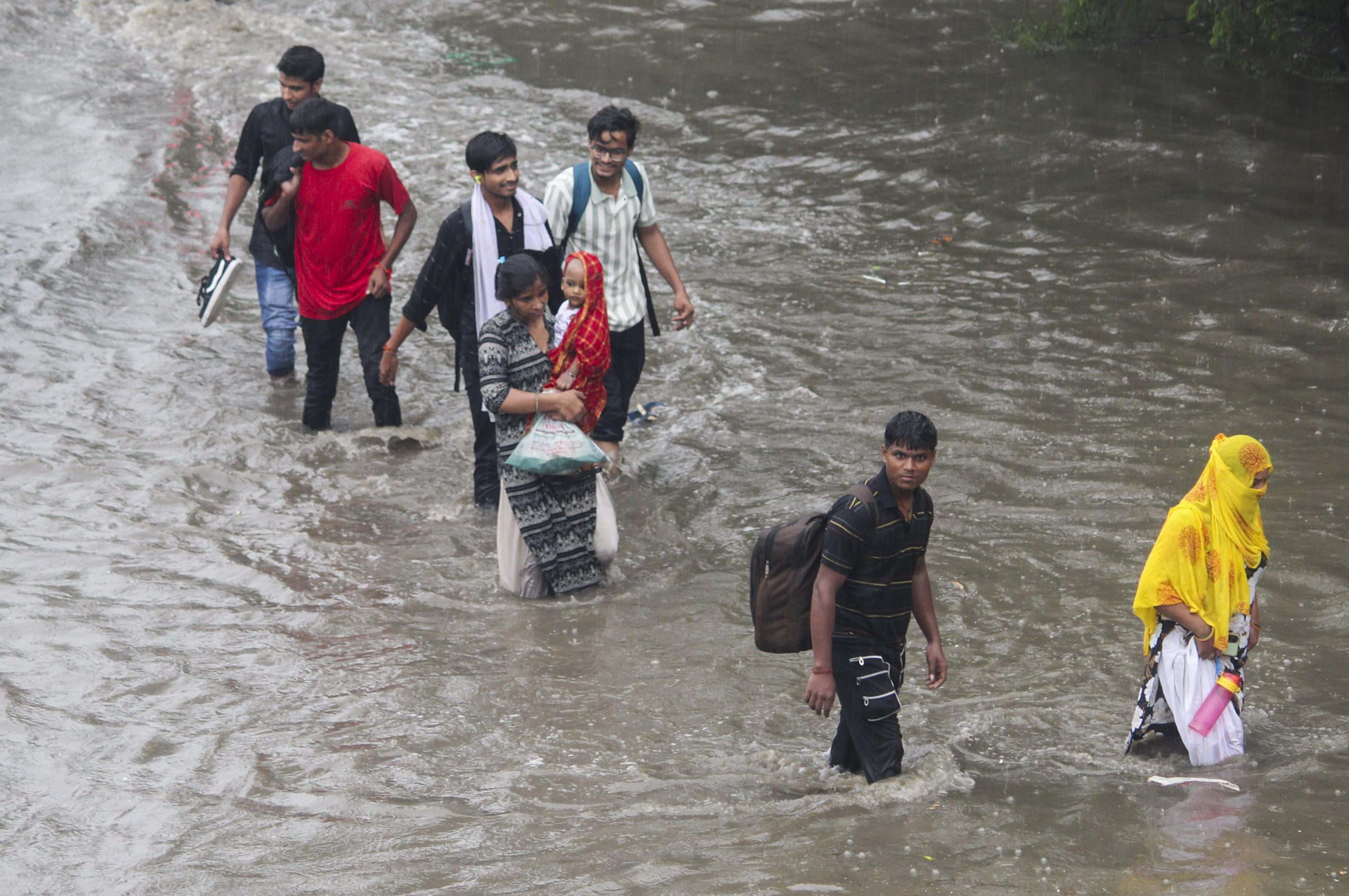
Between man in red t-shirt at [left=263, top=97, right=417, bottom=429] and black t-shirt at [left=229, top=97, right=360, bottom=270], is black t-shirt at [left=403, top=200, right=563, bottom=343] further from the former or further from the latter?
black t-shirt at [left=229, top=97, right=360, bottom=270]

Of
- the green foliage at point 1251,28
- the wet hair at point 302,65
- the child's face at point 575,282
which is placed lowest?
the child's face at point 575,282

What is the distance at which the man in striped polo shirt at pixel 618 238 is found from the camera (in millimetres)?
6777

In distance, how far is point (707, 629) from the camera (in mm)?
6062

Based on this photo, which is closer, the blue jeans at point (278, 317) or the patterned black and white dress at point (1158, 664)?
the patterned black and white dress at point (1158, 664)

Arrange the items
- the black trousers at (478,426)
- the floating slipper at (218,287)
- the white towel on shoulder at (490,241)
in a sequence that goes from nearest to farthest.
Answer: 1. the white towel on shoulder at (490,241)
2. the black trousers at (478,426)
3. the floating slipper at (218,287)

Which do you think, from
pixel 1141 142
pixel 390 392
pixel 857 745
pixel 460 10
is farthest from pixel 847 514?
pixel 460 10

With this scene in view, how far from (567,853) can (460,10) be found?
52.2 ft

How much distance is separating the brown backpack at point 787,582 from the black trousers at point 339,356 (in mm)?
3925

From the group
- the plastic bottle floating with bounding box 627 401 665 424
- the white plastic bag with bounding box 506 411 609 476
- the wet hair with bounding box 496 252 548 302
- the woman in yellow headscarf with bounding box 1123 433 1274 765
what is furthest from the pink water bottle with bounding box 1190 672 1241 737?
the plastic bottle floating with bounding box 627 401 665 424

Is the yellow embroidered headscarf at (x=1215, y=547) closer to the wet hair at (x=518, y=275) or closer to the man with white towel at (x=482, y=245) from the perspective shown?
the wet hair at (x=518, y=275)

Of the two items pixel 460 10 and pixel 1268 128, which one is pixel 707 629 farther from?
pixel 460 10

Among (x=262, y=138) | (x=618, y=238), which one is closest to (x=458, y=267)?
(x=618, y=238)

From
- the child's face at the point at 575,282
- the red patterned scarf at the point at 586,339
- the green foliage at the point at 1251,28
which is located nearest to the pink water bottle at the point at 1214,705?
the red patterned scarf at the point at 586,339

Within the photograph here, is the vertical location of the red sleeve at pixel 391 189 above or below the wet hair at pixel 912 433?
above
